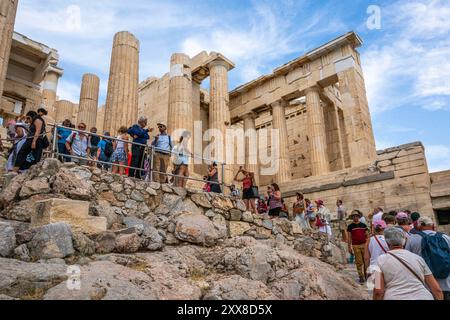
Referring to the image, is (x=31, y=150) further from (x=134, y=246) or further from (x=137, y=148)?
(x=134, y=246)

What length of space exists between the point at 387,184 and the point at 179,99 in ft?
32.3

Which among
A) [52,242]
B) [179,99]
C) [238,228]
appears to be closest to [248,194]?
[238,228]

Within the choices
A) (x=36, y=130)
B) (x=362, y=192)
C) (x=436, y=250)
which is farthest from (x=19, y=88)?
(x=436, y=250)

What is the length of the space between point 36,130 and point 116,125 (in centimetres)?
490

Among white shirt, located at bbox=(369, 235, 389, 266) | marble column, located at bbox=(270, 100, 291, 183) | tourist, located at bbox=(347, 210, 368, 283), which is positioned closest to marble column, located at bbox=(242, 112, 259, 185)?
marble column, located at bbox=(270, 100, 291, 183)

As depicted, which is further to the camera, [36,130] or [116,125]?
[116,125]

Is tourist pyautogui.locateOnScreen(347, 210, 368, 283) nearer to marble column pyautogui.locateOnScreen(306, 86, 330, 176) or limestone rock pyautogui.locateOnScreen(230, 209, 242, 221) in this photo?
limestone rock pyautogui.locateOnScreen(230, 209, 242, 221)

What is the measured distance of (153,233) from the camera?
5602 millimetres

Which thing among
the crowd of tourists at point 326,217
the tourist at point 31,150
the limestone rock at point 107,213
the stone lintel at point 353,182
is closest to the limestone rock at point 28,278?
the limestone rock at point 107,213

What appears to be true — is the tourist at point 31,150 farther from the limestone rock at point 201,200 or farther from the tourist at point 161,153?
the limestone rock at point 201,200

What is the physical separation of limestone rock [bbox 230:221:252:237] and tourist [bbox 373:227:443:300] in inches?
175

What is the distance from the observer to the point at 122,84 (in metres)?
11.5
